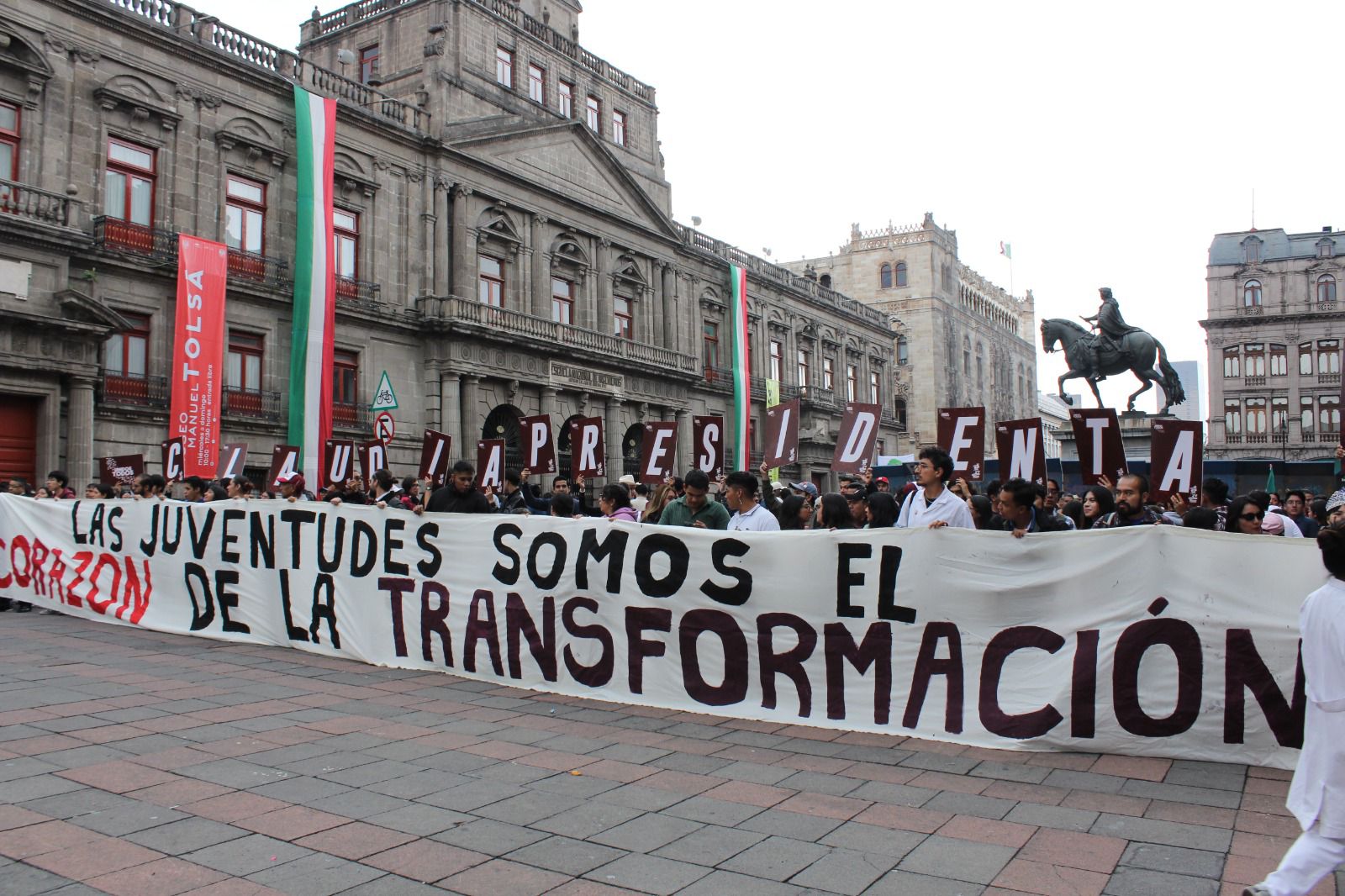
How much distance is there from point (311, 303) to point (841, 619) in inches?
857

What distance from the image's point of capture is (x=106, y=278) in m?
22.9

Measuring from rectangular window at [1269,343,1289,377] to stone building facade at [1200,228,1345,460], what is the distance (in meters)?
0.05

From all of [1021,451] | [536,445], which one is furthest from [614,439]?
[1021,451]

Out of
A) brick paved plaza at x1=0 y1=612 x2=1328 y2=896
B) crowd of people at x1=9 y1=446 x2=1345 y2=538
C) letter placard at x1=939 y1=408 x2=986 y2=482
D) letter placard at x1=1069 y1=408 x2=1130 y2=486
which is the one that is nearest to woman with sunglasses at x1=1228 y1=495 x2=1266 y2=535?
crowd of people at x1=9 y1=446 x2=1345 y2=538

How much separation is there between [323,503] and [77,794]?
4.87m

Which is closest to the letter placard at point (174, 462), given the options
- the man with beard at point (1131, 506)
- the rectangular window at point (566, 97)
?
the man with beard at point (1131, 506)

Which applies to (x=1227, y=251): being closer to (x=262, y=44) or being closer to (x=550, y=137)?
(x=550, y=137)

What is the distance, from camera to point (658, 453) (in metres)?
15.4

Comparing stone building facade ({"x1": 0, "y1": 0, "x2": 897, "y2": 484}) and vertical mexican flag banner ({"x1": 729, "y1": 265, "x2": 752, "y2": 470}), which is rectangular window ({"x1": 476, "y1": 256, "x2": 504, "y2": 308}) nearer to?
stone building facade ({"x1": 0, "y1": 0, "x2": 897, "y2": 484})

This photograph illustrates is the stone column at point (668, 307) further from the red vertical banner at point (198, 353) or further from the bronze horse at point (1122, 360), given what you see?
the red vertical banner at point (198, 353)

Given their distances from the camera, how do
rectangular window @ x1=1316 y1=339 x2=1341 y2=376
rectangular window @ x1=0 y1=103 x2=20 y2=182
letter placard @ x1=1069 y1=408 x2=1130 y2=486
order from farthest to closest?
rectangular window @ x1=1316 y1=339 x2=1341 y2=376, rectangular window @ x1=0 y1=103 x2=20 y2=182, letter placard @ x1=1069 y1=408 x2=1130 y2=486

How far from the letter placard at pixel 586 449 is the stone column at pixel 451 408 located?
14.5 m

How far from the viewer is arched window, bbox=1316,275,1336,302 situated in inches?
2534

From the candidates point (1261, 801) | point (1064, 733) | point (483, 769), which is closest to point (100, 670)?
point (483, 769)
